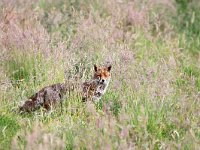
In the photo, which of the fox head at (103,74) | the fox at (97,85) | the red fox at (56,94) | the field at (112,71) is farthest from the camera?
the fox head at (103,74)

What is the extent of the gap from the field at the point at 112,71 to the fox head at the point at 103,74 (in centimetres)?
14

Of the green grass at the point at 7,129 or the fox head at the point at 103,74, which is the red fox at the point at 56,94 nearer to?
the fox head at the point at 103,74

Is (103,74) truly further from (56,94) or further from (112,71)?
(56,94)

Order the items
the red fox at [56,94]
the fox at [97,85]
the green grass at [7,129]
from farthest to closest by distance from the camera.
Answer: the fox at [97,85] → the red fox at [56,94] → the green grass at [7,129]

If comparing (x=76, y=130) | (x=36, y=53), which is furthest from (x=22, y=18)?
(x=76, y=130)

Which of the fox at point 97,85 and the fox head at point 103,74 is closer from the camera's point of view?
the fox at point 97,85

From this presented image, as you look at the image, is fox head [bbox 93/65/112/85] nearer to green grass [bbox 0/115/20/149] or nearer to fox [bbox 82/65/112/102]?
fox [bbox 82/65/112/102]

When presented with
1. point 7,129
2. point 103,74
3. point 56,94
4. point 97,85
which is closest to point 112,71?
point 103,74

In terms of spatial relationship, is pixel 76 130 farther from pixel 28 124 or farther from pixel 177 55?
pixel 177 55

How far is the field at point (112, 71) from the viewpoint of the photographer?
561 cm

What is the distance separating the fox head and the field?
0.14 m

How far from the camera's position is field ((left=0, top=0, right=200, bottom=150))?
5613mm

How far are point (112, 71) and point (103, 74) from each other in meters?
0.53

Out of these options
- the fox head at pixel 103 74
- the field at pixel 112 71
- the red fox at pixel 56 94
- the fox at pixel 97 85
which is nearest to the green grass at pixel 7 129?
the field at pixel 112 71
